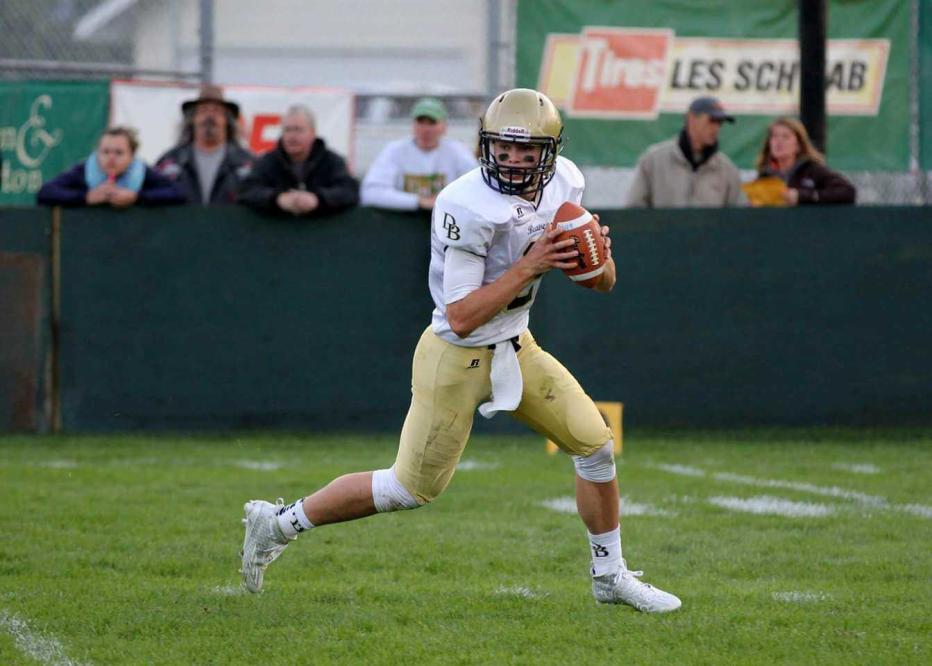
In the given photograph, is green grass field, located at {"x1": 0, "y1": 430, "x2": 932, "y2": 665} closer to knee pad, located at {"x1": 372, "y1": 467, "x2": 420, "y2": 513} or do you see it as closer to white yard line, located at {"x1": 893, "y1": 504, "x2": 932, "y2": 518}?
white yard line, located at {"x1": 893, "y1": 504, "x2": 932, "y2": 518}

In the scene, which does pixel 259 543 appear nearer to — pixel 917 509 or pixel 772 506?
pixel 772 506

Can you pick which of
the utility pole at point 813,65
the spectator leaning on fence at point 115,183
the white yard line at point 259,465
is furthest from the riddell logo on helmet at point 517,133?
the utility pole at point 813,65

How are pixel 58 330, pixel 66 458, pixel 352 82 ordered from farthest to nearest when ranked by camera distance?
1. pixel 352 82
2. pixel 58 330
3. pixel 66 458

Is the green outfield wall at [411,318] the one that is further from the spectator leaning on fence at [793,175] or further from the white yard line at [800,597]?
the white yard line at [800,597]

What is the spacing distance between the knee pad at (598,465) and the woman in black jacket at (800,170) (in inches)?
204

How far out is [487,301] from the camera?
4.49 m

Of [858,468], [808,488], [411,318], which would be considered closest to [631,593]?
[808,488]

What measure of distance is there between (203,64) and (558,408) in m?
6.99

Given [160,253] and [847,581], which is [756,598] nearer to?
[847,581]

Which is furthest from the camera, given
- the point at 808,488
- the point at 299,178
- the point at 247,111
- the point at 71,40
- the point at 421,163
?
the point at 71,40

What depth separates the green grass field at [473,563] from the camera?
432cm

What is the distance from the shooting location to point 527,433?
31.7ft

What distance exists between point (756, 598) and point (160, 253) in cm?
556

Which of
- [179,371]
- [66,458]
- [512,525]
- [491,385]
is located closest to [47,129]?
[179,371]
